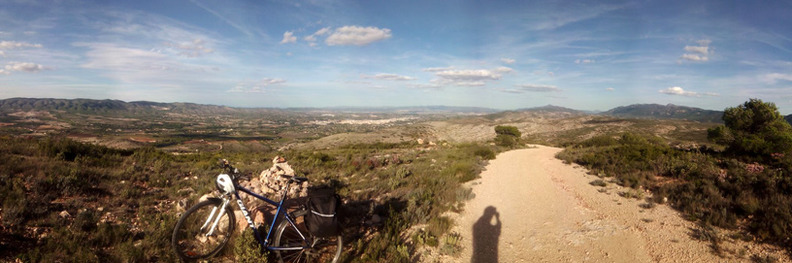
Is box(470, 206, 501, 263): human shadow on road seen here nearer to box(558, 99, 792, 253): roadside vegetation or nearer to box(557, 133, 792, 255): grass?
box(558, 99, 792, 253): roadside vegetation

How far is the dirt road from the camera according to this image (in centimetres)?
563

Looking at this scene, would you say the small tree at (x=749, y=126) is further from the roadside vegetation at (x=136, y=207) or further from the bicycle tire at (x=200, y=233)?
the bicycle tire at (x=200, y=233)

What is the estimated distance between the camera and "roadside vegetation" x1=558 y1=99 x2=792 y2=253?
5852 mm

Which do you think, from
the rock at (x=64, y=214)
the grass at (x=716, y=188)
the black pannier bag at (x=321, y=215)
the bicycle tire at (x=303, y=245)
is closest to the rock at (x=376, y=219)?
the bicycle tire at (x=303, y=245)

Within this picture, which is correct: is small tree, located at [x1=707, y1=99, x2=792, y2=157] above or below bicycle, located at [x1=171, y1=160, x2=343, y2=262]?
above

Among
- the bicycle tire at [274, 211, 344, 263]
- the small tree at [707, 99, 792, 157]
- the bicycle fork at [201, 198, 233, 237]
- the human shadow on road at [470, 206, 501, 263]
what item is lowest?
the human shadow on road at [470, 206, 501, 263]

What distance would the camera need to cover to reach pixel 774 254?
492 centimetres

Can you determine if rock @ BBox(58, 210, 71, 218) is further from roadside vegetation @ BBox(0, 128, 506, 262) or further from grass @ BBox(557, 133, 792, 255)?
grass @ BBox(557, 133, 792, 255)

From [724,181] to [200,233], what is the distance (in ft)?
43.8

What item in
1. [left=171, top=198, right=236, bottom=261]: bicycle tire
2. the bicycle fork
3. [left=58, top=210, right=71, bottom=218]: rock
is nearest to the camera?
[left=171, top=198, right=236, bottom=261]: bicycle tire

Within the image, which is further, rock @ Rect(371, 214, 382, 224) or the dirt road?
rock @ Rect(371, 214, 382, 224)

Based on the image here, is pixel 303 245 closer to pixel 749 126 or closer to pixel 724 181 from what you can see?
pixel 724 181

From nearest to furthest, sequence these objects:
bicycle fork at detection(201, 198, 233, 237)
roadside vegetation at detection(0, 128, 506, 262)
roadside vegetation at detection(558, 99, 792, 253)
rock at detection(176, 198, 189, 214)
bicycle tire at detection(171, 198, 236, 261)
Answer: bicycle tire at detection(171, 198, 236, 261) < roadside vegetation at detection(0, 128, 506, 262) < bicycle fork at detection(201, 198, 233, 237) < roadside vegetation at detection(558, 99, 792, 253) < rock at detection(176, 198, 189, 214)

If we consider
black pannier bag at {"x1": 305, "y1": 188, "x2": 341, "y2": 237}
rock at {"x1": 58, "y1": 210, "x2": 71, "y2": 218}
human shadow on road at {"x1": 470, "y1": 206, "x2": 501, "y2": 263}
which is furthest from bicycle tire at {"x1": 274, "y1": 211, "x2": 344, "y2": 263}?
rock at {"x1": 58, "y1": 210, "x2": 71, "y2": 218}
